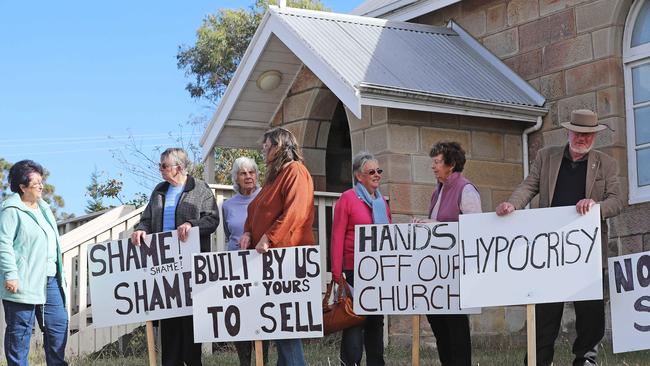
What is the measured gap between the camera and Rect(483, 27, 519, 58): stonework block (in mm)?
12344

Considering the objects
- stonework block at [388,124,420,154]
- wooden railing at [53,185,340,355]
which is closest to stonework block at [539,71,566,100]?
stonework block at [388,124,420,154]

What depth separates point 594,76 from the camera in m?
11.3

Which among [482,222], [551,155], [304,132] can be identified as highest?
[304,132]

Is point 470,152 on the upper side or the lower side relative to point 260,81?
lower

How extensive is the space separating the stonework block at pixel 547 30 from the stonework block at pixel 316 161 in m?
2.81

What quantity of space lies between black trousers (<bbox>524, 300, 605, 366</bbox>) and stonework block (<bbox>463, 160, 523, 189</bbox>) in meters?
3.93

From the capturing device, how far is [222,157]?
2553 centimetres

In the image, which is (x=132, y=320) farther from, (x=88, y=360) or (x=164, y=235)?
(x=88, y=360)

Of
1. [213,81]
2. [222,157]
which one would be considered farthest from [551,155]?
[213,81]

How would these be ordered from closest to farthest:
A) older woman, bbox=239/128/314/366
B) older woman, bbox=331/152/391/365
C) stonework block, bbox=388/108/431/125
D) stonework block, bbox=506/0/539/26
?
1. older woman, bbox=239/128/314/366
2. older woman, bbox=331/152/391/365
3. stonework block, bbox=388/108/431/125
4. stonework block, bbox=506/0/539/26

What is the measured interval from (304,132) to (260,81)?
0.82m

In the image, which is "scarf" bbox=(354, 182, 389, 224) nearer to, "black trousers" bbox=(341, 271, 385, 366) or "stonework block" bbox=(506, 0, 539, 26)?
"black trousers" bbox=(341, 271, 385, 366)

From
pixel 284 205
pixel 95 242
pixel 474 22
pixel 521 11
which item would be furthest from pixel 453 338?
pixel 474 22

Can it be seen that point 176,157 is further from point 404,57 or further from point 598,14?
point 598,14
